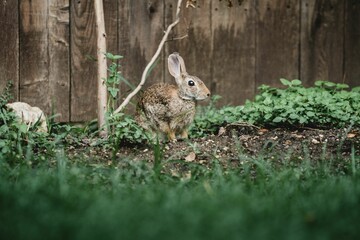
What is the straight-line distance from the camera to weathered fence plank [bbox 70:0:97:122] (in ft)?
20.5

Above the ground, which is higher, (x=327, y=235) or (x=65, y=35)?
(x=65, y=35)

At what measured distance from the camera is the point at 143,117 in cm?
562

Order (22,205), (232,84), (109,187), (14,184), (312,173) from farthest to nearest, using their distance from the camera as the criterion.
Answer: (232,84) → (312,173) → (109,187) → (14,184) → (22,205)

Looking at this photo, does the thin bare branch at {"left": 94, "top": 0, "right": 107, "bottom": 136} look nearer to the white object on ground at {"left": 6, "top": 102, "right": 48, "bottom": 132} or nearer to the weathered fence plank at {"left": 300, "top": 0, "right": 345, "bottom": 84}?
the white object on ground at {"left": 6, "top": 102, "right": 48, "bottom": 132}

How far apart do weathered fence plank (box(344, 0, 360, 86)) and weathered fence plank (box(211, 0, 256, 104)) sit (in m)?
1.13

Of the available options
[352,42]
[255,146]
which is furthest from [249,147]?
[352,42]

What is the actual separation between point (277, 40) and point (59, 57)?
2.33 metres

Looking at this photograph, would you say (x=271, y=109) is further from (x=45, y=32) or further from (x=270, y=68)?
(x=45, y=32)

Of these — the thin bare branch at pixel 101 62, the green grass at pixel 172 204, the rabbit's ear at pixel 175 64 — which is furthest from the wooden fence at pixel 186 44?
the green grass at pixel 172 204

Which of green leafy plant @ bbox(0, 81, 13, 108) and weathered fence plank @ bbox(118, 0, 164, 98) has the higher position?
weathered fence plank @ bbox(118, 0, 164, 98)

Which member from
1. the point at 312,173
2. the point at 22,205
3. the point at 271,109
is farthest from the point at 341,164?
the point at 22,205

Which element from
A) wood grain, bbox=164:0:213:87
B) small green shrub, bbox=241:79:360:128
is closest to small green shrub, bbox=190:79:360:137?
small green shrub, bbox=241:79:360:128

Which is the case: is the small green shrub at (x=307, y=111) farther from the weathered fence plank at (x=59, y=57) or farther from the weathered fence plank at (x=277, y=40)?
the weathered fence plank at (x=59, y=57)

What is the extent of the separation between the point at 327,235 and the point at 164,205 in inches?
27.3
